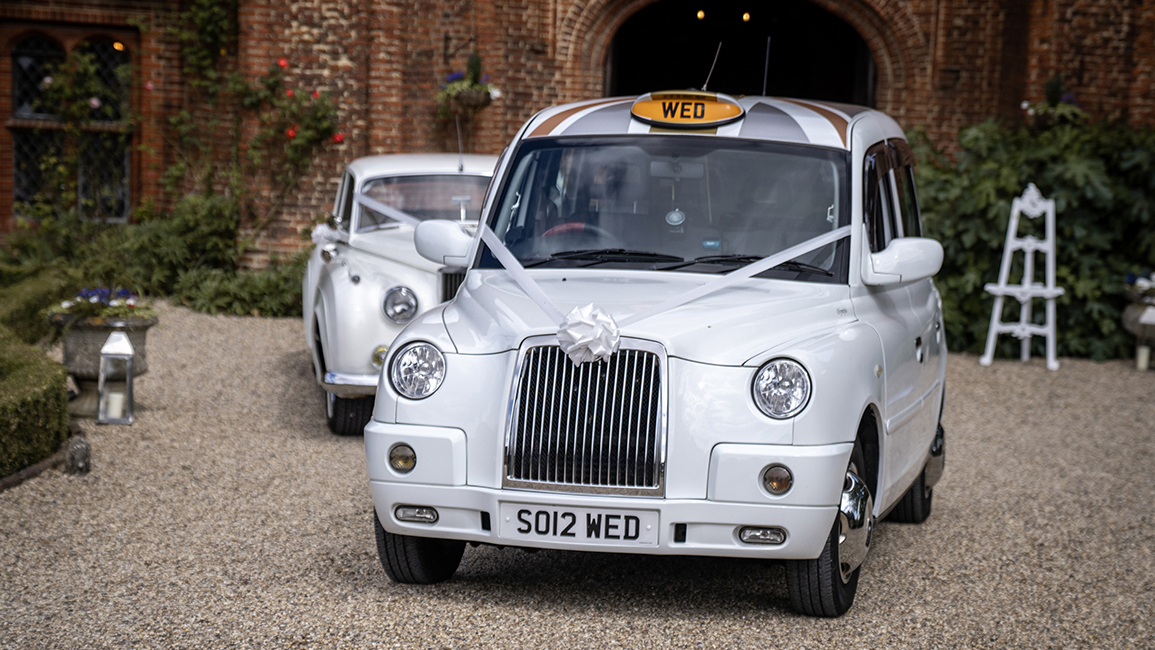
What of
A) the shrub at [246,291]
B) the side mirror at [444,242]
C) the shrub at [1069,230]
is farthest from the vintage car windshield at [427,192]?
the shrub at [1069,230]

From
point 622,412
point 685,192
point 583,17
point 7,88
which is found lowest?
point 622,412

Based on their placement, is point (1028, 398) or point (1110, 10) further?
point (1110, 10)

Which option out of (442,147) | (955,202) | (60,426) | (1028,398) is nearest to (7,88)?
(442,147)

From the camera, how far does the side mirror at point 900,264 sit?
15.2ft

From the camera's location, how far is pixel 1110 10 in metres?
14.2

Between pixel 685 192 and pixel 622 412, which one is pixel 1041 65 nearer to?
pixel 685 192

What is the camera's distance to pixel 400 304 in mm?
7465

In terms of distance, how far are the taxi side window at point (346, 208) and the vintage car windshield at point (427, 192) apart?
0.52 feet

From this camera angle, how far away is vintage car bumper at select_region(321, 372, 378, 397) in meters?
7.22

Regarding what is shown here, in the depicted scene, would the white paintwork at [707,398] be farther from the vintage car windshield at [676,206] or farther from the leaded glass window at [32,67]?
the leaded glass window at [32,67]

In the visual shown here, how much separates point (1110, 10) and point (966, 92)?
1872mm

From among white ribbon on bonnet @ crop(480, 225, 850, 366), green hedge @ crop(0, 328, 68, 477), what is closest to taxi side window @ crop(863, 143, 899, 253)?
white ribbon on bonnet @ crop(480, 225, 850, 366)

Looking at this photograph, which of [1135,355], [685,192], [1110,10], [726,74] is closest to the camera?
[685,192]

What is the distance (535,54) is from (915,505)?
964 centimetres
